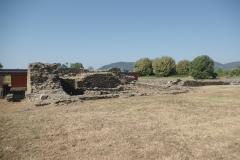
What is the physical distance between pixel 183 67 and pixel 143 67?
1234 centimetres

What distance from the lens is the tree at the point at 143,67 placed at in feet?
198

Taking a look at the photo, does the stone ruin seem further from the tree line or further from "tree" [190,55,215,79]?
the tree line

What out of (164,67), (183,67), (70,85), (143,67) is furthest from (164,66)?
(70,85)

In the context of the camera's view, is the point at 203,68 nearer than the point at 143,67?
Yes

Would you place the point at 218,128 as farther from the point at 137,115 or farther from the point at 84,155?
the point at 84,155

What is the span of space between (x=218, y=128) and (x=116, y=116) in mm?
3627

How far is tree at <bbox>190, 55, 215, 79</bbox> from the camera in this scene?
140ft

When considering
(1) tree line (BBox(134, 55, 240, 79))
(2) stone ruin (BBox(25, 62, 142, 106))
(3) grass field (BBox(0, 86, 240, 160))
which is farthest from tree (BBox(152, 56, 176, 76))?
(3) grass field (BBox(0, 86, 240, 160))

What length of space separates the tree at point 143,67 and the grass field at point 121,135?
173 ft

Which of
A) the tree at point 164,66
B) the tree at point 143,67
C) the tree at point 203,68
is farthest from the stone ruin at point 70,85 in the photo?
the tree at point 143,67

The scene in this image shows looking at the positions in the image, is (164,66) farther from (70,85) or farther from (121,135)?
(121,135)

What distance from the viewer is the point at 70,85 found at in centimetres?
1736

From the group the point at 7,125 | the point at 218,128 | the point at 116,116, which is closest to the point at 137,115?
the point at 116,116

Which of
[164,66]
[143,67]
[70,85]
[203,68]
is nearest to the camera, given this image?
[70,85]
